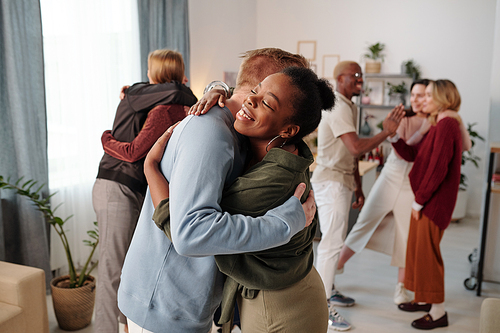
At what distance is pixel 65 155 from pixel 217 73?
2.75 metres

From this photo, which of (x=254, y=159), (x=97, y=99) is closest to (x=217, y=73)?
(x=97, y=99)

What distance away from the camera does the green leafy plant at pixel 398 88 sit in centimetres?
565

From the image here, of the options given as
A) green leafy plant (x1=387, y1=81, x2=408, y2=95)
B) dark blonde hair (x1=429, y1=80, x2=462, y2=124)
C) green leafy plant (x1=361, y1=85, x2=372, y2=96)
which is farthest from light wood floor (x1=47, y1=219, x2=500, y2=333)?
green leafy plant (x1=361, y1=85, x2=372, y2=96)

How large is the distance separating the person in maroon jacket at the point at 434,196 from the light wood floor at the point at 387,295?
0.16 meters

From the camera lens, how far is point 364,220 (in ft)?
9.69

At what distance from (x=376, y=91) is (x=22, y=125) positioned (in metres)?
4.72

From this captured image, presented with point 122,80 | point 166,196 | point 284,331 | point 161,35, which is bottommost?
point 284,331

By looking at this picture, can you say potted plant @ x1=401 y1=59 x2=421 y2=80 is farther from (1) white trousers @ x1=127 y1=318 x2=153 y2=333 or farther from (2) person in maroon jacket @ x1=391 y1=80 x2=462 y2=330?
(1) white trousers @ x1=127 y1=318 x2=153 y2=333

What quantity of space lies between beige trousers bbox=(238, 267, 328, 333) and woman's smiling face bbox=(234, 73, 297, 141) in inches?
16.6

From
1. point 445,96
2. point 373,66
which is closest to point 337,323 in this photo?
point 445,96

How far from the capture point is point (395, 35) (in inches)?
223

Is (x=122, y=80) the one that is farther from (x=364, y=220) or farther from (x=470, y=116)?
(x=470, y=116)

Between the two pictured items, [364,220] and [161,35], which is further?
[161,35]

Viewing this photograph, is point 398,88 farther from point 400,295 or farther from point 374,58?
point 400,295
